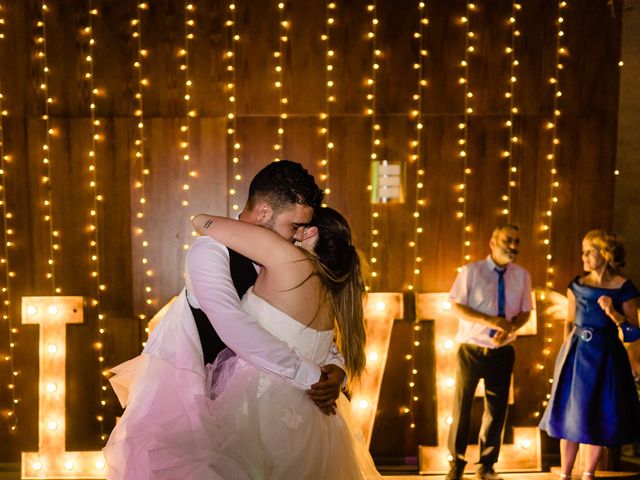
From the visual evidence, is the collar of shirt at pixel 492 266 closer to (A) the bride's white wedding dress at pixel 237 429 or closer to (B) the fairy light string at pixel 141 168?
(A) the bride's white wedding dress at pixel 237 429

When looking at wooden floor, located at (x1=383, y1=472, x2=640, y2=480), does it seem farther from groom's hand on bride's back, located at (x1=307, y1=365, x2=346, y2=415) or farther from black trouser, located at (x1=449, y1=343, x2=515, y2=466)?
groom's hand on bride's back, located at (x1=307, y1=365, x2=346, y2=415)

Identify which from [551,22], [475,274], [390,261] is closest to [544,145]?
[551,22]

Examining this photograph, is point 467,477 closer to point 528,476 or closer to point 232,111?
point 528,476

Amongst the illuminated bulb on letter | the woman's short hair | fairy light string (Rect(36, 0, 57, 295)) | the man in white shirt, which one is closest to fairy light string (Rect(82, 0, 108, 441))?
fairy light string (Rect(36, 0, 57, 295))

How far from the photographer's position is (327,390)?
2029 millimetres

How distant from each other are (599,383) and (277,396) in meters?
2.49

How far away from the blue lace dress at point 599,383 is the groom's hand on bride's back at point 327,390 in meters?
2.19

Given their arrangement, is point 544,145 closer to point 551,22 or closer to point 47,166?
point 551,22

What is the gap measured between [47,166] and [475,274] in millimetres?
3065

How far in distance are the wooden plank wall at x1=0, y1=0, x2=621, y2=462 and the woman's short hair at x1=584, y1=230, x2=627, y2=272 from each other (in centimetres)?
67

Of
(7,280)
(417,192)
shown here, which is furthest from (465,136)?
(7,280)

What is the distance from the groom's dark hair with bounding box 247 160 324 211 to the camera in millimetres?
2150

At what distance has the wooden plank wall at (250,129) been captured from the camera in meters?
4.00

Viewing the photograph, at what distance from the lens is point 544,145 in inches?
166
